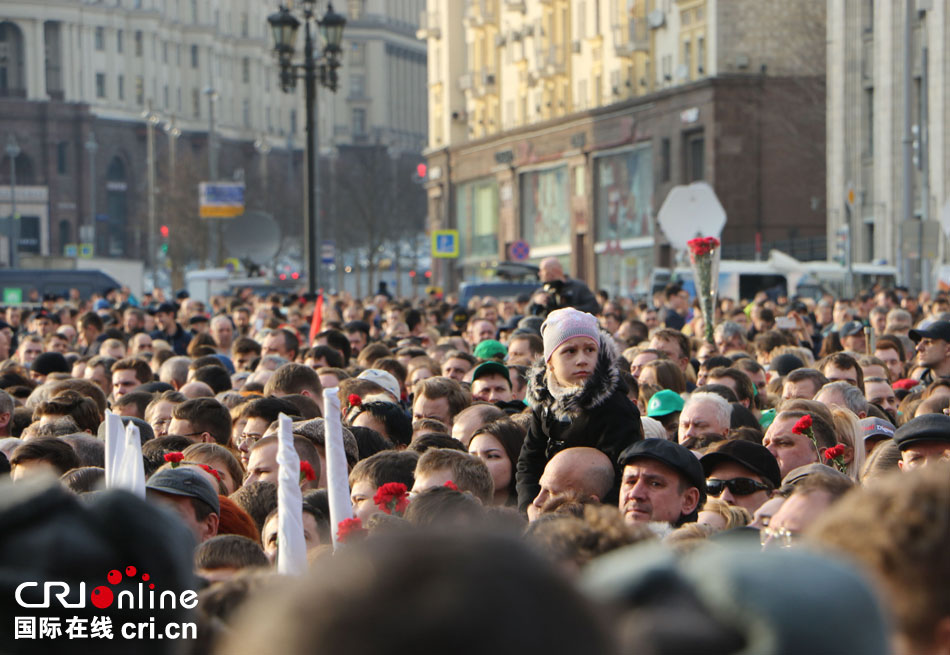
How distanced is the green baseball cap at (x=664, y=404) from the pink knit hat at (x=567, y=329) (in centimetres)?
263

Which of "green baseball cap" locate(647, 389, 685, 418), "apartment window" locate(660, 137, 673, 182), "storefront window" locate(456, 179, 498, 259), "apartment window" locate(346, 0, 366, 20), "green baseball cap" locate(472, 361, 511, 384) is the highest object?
"apartment window" locate(346, 0, 366, 20)

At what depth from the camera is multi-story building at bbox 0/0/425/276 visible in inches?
4250

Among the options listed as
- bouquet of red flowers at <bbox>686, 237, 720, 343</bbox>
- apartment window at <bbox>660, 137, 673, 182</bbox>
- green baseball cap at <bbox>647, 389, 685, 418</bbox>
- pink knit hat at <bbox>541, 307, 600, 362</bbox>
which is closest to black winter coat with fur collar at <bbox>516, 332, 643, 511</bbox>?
pink knit hat at <bbox>541, 307, 600, 362</bbox>

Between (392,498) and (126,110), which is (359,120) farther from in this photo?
(392,498)

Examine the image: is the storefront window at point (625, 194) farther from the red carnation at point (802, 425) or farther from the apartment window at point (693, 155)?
the red carnation at point (802, 425)

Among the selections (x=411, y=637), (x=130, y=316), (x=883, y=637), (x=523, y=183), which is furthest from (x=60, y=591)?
(x=523, y=183)

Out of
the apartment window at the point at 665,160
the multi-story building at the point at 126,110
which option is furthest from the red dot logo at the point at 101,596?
the multi-story building at the point at 126,110

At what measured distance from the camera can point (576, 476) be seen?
677cm

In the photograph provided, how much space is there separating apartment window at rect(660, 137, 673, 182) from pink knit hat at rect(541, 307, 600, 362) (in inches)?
1960

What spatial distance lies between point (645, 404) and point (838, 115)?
3730 centimetres

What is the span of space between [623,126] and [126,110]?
64.3m

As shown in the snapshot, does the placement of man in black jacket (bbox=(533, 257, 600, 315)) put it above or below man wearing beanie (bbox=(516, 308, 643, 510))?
above

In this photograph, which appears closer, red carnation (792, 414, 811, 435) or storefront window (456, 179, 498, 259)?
red carnation (792, 414, 811, 435)

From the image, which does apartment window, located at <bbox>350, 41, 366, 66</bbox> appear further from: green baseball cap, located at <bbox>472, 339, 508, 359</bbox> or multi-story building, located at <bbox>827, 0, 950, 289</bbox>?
green baseball cap, located at <bbox>472, 339, 508, 359</bbox>
